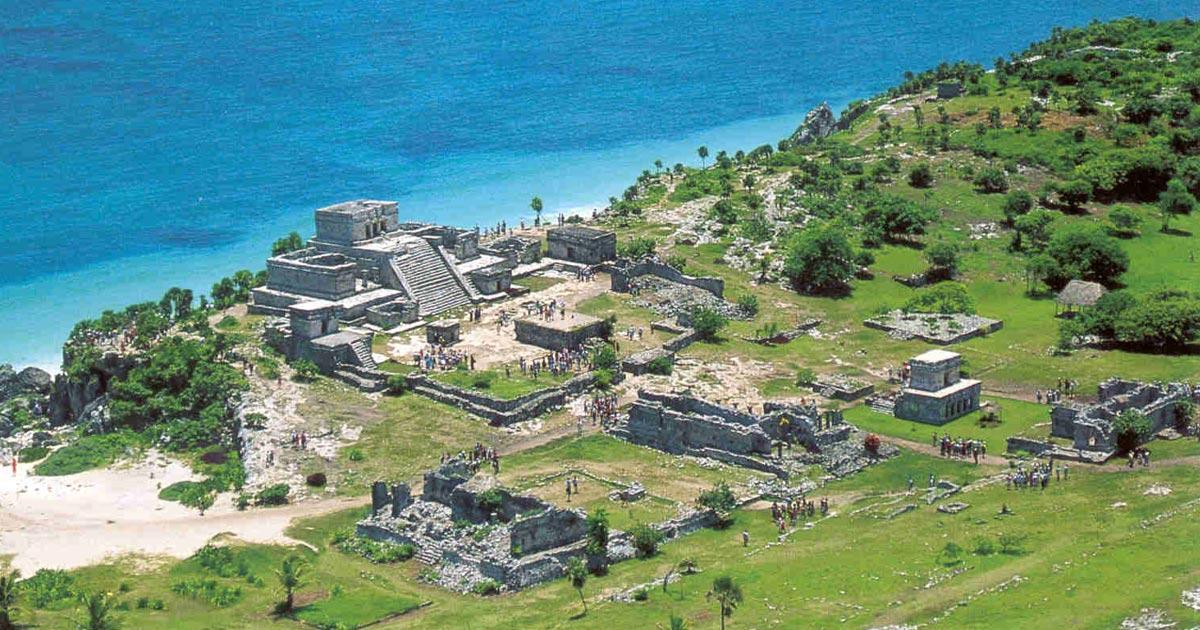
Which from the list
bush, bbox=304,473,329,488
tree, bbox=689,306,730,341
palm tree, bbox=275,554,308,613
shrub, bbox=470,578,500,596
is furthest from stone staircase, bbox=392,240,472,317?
shrub, bbox=470,578,500,596

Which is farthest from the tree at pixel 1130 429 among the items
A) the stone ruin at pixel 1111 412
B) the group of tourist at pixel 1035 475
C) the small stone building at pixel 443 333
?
the small stone building at pixel 443 333

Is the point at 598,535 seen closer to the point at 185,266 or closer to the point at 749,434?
the point at 749,434

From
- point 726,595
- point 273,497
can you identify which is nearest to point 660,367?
point 273,497

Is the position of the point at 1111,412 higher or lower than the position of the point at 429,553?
higher

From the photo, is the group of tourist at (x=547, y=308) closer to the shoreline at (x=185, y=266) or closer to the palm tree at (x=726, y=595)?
the shoreline at (x=185, y=266)

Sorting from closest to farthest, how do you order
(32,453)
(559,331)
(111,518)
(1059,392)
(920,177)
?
(111,518), (32,453), (1059,392), (559,331), (920,177)

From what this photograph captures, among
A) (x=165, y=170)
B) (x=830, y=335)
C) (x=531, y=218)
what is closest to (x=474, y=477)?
(x=830, y=335)

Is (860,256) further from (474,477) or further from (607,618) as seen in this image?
(607,618)
